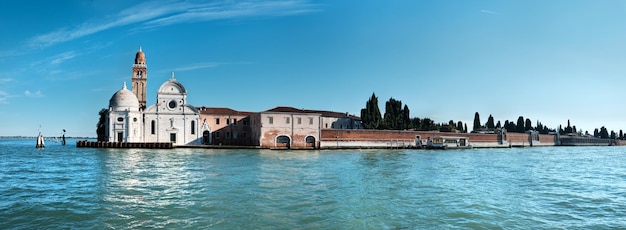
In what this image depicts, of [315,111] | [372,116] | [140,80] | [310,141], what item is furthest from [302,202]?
[140,80]

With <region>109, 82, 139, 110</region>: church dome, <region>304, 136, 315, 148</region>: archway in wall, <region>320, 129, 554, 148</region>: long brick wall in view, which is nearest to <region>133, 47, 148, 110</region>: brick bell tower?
<region>109, 82, 139, 110</region>: church dome

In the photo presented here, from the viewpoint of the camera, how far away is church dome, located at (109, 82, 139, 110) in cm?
3809

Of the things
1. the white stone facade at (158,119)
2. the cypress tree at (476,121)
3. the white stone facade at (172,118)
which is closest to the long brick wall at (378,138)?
the cypress tree at (476,121)

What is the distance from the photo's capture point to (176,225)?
6.46 meters

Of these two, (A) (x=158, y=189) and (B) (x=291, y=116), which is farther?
(B) (x=291, y=116)

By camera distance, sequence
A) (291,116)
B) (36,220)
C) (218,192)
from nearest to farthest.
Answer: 1. (36,220)
2. (218,192)
3. (291,116)

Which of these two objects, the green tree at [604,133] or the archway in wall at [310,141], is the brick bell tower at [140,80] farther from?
the green tree at [604,133]

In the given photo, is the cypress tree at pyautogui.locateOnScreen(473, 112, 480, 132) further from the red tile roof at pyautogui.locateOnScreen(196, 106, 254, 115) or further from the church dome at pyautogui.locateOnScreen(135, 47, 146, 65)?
the church dome at pyautogui.locateOnScreen(135, 47, 146, 65)

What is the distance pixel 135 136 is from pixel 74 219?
3332 cm

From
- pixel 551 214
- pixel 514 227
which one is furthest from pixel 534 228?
pixel 551 214

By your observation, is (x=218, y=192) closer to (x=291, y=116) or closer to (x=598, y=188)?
(x=598, y=188)

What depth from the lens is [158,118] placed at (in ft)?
128

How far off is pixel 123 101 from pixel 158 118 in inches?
138

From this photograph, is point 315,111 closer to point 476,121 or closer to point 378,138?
point 378,138
